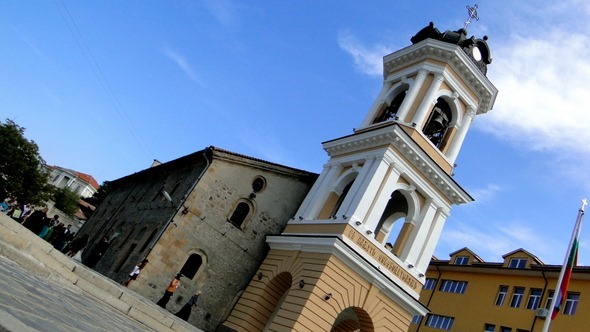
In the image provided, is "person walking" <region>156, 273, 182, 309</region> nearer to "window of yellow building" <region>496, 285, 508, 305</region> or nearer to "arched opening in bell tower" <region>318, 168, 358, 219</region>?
"arched opening in bell tower" <region>318, 168, 358, 219</region>

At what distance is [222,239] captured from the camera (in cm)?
1995

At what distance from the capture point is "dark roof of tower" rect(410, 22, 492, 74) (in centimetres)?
2164

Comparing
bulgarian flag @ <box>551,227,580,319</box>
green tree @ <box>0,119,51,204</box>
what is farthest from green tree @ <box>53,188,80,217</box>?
bulgarian flag @ <box>551,227,580,319</box>

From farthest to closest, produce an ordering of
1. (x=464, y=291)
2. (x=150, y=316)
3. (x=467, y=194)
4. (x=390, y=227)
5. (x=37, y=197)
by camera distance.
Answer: (x=37, y=197) < (x=464, y=291) < (x=390, y=227) < (x=467, y=194) < (x=150, y=316)

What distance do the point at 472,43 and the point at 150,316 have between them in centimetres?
1828

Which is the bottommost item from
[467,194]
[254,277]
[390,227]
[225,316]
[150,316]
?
[150,316]

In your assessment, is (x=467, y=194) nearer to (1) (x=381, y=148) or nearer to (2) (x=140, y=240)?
(1) (x=381, y=148)

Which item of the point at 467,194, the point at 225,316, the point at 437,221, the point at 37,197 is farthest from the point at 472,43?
the point at 37,197

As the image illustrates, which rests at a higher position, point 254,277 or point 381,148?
point 381,148

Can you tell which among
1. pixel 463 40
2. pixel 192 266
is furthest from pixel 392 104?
pixel 192 266

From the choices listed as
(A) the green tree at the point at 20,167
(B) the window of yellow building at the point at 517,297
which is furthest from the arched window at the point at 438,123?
(A) the green tree at the point at 20,167

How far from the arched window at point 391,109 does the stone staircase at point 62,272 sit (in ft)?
43.6

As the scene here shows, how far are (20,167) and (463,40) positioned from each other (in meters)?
45.0

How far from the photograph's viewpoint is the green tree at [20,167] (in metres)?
47.1
